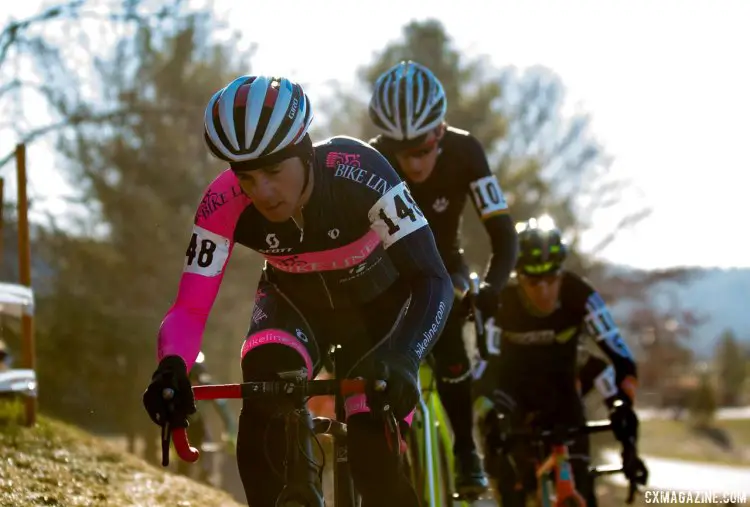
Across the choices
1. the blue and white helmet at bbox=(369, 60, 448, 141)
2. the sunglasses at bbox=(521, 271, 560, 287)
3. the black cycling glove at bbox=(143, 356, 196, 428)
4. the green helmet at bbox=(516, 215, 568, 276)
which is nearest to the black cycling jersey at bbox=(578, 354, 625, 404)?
the sunglasses at bbox=(521, 271, 560, 287)

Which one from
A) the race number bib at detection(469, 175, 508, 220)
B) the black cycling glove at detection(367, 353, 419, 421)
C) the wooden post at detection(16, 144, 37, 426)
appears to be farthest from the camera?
the wooden post at detection(16, 144, 37, 426)

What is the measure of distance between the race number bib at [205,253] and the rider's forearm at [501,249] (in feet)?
7.59

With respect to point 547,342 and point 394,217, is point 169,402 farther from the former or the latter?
point 547,342

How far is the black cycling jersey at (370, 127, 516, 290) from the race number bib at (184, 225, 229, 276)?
Answer: 7.81 feet

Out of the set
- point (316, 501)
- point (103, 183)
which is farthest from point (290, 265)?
point (103, 183)

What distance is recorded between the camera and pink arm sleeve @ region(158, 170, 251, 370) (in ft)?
13.8

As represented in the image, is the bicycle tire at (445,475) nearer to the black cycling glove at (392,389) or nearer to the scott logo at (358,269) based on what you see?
the scott logo at (358,269)

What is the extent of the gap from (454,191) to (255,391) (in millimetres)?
3128

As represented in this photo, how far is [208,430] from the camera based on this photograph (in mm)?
10359

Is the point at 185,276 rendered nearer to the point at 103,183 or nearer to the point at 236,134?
the point at 236,134

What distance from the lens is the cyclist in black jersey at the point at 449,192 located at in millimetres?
6359

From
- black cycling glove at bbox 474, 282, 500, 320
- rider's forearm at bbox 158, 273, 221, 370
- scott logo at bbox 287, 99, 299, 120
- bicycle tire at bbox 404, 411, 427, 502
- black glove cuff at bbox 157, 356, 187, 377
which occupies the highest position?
scott logo at bbox 287, 99, 299, 120

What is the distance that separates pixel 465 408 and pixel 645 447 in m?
71.3

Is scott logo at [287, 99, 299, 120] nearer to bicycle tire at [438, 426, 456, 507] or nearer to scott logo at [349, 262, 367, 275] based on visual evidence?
scott logo at [349, 262, 367, 275]
